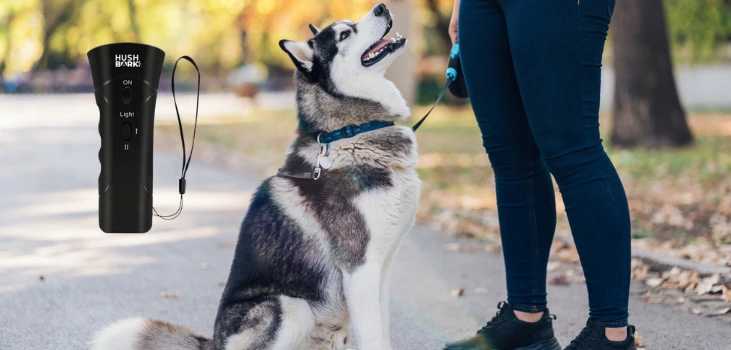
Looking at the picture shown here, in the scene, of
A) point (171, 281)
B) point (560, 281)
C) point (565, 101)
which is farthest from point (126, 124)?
point (560, 281)

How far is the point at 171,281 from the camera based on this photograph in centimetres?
502

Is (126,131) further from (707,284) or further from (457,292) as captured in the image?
(707,284)

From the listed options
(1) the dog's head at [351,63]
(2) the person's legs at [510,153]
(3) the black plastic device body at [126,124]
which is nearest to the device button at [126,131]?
(3) the black plastic device body at [126,124]

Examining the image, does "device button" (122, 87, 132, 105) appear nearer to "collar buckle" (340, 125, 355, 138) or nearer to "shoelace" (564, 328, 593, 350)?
"collar buckle" (340, 125, 355, 138)

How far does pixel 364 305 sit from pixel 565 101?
3.38ft

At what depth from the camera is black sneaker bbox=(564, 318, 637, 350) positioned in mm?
2918

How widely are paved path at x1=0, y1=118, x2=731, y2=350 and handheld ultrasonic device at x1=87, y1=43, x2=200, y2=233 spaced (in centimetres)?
56

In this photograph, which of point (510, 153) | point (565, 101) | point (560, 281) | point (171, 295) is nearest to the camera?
point (565, 101)

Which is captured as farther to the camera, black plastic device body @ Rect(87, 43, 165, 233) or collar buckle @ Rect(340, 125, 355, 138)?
black plastic device body @ Rect(87, 43, 165, 233)

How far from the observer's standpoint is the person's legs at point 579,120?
111 inches

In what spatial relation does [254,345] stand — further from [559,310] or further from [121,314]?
[559,310]

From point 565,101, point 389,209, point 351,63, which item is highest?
point 351,63

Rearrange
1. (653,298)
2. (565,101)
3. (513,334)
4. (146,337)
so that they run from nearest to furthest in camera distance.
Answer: (565,101)
(146,337)
(513,334)
(653,298)

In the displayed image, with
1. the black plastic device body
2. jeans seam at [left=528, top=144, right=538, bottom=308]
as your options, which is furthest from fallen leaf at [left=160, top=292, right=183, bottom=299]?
jeans seam at [left=528, top=144, right=538, bottom=308]
